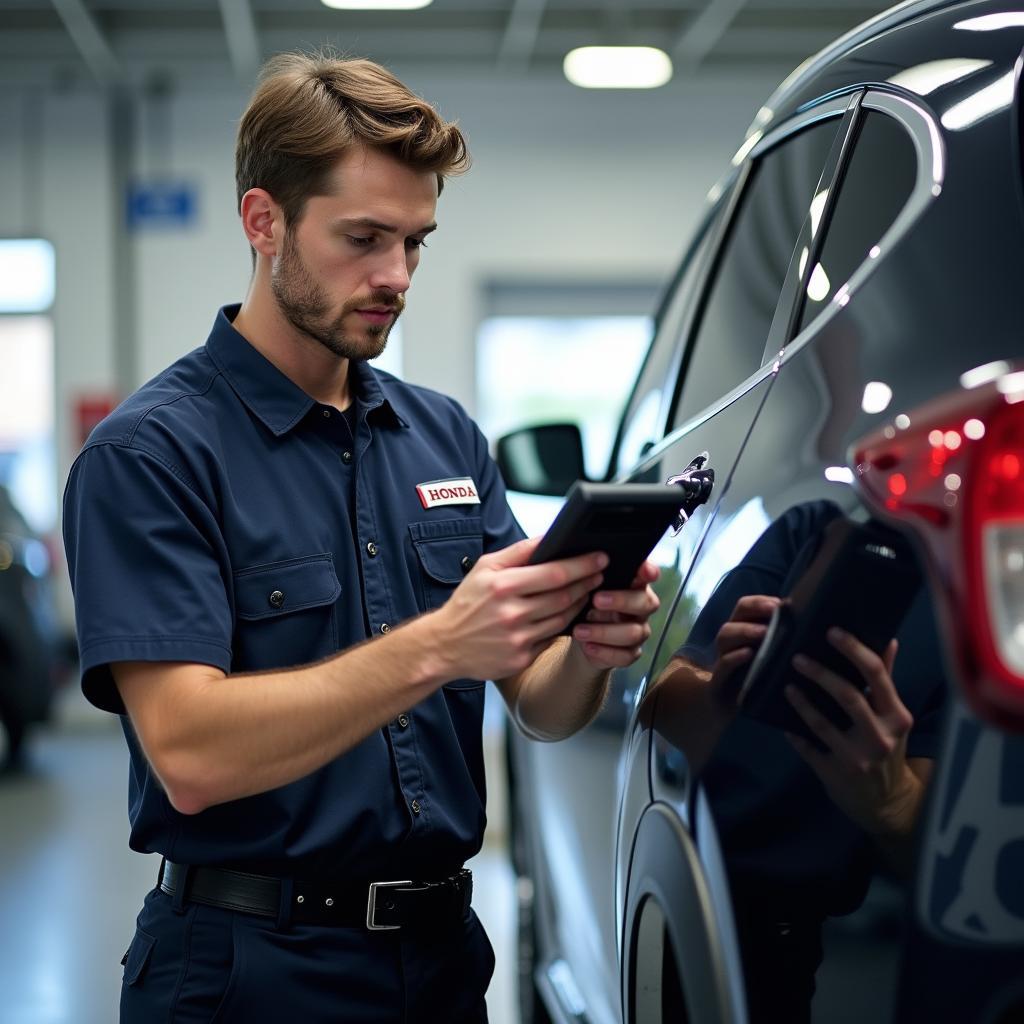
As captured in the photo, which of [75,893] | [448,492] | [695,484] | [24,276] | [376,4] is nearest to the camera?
[695,484]

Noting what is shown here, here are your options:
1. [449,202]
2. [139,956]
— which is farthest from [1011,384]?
[449,202]

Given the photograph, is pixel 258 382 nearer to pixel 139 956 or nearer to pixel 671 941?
pixel 139 956

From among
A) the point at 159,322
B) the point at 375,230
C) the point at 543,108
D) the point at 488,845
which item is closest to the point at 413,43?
the point at 543,108

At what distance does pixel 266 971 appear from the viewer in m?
1.42

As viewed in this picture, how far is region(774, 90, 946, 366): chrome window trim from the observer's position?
102cm

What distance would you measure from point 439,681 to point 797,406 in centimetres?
44

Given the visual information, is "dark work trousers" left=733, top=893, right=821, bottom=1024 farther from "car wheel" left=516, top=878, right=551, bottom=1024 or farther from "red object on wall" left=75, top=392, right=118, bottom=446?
"red object on wall" left=75, top=392, right=118, bottom=446

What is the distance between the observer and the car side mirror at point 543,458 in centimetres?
223

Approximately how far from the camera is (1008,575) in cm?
73

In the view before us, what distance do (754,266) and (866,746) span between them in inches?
37.3

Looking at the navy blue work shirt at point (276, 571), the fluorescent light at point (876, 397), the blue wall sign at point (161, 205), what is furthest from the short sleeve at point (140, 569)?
the blue wall sign at point (161, 205)

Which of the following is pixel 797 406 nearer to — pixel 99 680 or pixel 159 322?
pixel 99 680

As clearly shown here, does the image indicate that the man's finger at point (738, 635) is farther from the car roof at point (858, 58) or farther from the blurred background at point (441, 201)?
the blurred background at point (441, 201)

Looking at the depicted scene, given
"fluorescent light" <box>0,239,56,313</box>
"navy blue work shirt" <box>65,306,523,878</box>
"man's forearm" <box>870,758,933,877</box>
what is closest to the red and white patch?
"navy blue work shirt" <box>65,306,523,878</box>
